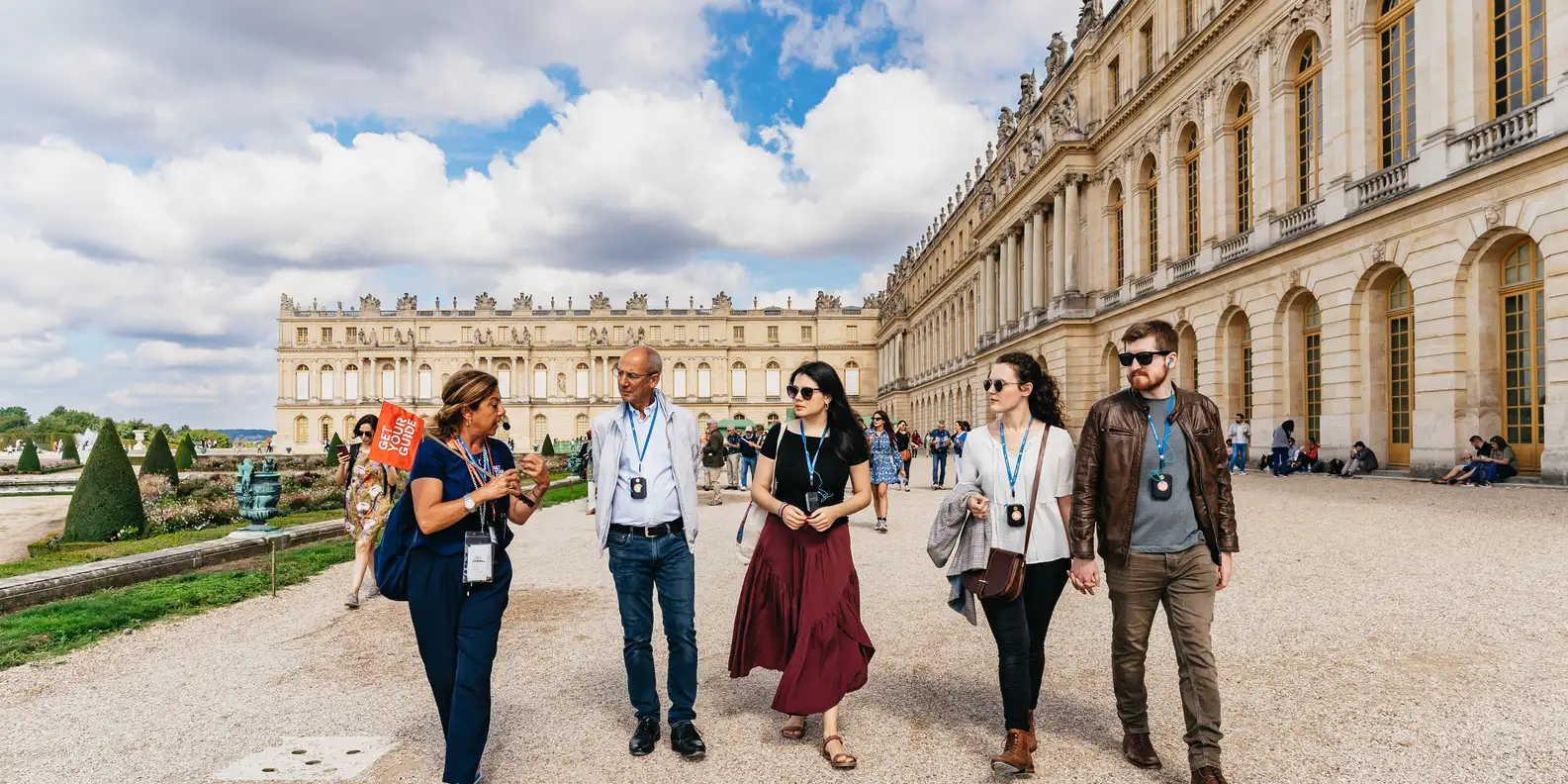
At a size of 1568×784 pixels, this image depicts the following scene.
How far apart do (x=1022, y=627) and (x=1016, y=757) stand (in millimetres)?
480

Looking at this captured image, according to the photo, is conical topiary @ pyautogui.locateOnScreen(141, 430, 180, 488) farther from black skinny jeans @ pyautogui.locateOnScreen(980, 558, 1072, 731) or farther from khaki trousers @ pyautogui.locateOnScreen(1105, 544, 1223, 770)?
khaki trousers @ pyautogui.locateOnScreen(1105, 544, 1223, 770)

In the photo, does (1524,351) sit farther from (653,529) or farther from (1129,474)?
(653,529)

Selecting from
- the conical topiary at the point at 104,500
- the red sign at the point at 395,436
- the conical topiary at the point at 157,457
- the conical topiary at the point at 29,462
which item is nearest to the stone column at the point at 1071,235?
the conical topiary at the point at 104,500

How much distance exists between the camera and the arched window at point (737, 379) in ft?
259

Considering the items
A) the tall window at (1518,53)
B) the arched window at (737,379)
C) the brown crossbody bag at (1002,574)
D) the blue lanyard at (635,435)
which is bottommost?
the brown crossbody bag at (1002,574)

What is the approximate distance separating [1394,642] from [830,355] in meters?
74.0

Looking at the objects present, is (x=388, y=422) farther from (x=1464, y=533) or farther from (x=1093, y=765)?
(x=1464, y=533)

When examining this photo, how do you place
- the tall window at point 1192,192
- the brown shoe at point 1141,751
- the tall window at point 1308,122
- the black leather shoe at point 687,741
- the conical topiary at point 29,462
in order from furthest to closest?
the conical topiary at point 29,462 < the tall window at point 1192,192 < the tall window at point 1308,122 < the black leather shoe at point 687,741 < the brown shoe at point 1141,751

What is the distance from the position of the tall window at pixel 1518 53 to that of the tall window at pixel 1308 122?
13.0ft

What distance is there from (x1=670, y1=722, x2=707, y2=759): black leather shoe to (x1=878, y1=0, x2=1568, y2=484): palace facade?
13748 millimetres

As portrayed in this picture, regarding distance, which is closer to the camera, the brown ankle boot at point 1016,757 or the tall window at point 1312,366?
the brown ankle boot at point 1016,757

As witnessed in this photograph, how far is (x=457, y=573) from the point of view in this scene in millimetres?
3129

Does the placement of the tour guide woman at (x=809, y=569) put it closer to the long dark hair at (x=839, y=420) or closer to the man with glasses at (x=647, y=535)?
the long dark hair at (x=839, y=420)

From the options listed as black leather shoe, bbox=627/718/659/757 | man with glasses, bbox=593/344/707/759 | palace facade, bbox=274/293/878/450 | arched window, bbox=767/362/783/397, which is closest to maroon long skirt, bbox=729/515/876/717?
man with glasses, bbox=593/344/707/759
